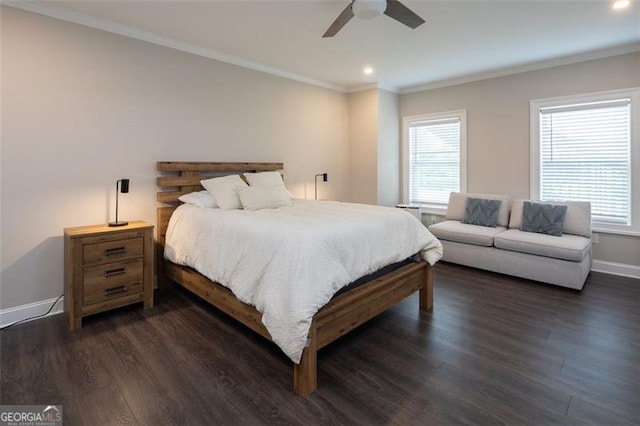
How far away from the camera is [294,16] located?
3000 millimetres

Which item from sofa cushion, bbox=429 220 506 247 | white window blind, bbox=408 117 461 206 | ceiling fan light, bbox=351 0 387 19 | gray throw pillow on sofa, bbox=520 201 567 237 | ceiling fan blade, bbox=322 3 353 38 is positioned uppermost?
ceiling fan blade, bbox=322 3 353 38

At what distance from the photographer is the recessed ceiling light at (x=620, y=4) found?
278cm

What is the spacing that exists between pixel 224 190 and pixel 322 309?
6.52ft

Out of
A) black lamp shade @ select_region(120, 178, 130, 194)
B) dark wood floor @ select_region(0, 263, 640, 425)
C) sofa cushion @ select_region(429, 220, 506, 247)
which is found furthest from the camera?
sofa cushion @ select_region(429, 220, 506, 247)

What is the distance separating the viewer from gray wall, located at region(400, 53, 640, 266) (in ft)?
12.7

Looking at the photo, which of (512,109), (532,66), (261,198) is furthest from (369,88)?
(261,198)

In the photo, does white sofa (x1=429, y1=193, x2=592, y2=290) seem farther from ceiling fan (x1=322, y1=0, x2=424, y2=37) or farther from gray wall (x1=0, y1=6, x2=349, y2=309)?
gray wall (x1=0, y1=6, x2=349, y2=309)

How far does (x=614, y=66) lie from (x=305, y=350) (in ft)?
15.4

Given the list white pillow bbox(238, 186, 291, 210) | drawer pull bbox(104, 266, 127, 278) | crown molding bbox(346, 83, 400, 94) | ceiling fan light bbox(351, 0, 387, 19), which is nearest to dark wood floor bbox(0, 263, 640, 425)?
drawer pull bbox(104, 266, 127, 278)

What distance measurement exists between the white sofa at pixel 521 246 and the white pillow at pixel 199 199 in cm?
297

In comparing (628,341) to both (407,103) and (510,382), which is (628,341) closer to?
(510,382)

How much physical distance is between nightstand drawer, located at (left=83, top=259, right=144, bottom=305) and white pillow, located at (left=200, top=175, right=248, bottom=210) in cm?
93

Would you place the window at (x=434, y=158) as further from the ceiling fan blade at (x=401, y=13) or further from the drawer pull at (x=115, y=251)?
the drawer pull at (x=115, y=251)

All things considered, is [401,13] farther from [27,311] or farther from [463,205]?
[27,311]
